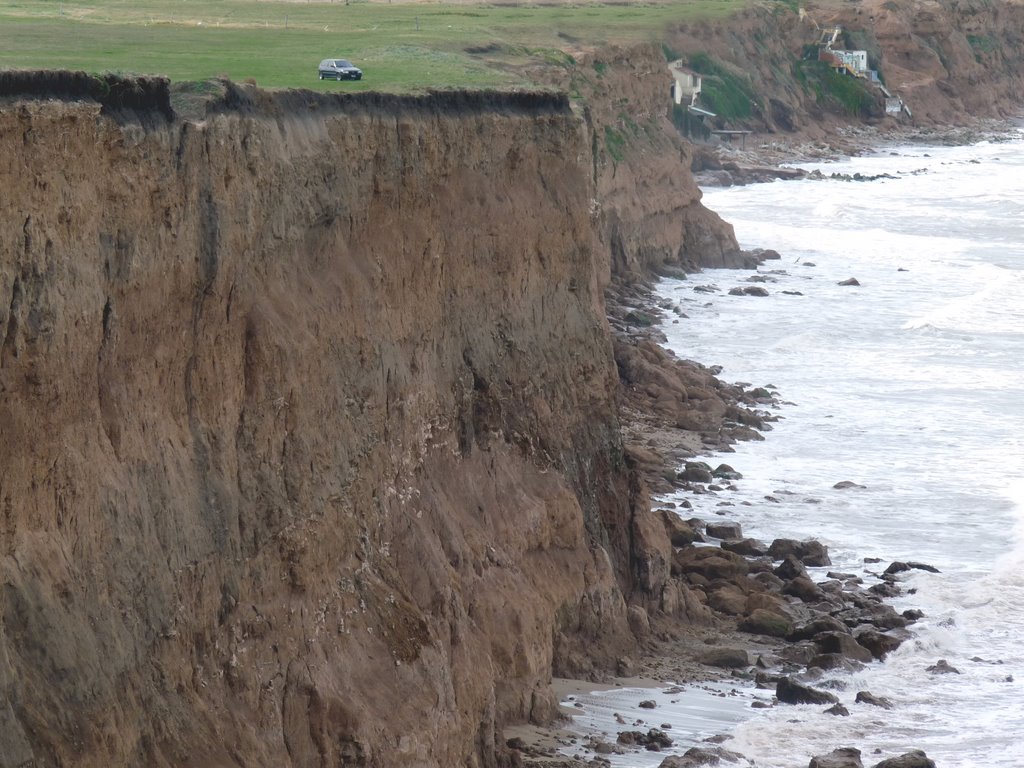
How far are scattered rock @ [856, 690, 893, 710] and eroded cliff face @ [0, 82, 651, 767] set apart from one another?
122 inches

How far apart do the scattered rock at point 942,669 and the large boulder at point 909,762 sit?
3.79 m

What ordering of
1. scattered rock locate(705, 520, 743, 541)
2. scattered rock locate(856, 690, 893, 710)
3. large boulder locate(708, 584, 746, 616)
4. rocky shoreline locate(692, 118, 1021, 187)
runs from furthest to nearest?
rocky shoreline locate(692, 118, 1021, 187) → scattered rock locate(705, 520, 743, 541) → large boulder locate(708, 584, 746, 616) → scattered rock locate(856, 690, 893, 710)

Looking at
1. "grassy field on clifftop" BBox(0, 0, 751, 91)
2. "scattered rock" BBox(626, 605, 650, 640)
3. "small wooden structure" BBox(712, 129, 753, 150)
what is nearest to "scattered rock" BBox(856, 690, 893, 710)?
"scattered rock" BBox(626, 605, 650, 640)

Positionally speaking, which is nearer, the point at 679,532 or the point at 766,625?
the point at 766,625

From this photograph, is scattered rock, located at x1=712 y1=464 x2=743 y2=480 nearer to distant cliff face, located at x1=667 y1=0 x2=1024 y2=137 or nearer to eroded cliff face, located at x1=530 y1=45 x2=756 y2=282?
eroded cliff face, located at x1=530 y1=45 x2=756 y2=282

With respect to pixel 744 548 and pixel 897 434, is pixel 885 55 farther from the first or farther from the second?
pixel 744 548

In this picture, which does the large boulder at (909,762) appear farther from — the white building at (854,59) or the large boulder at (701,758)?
the white building at (854,59)

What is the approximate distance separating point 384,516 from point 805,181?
6621cm

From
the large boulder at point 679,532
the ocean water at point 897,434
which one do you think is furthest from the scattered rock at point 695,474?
the large boulder at point 679,532

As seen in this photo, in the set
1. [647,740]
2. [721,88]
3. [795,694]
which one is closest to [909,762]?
[795,694]

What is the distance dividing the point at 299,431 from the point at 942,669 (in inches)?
443

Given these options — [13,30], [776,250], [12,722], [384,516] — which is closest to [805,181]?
[776,250]

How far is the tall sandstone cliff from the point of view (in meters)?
13.2

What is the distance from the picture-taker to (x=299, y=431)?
16.5m
